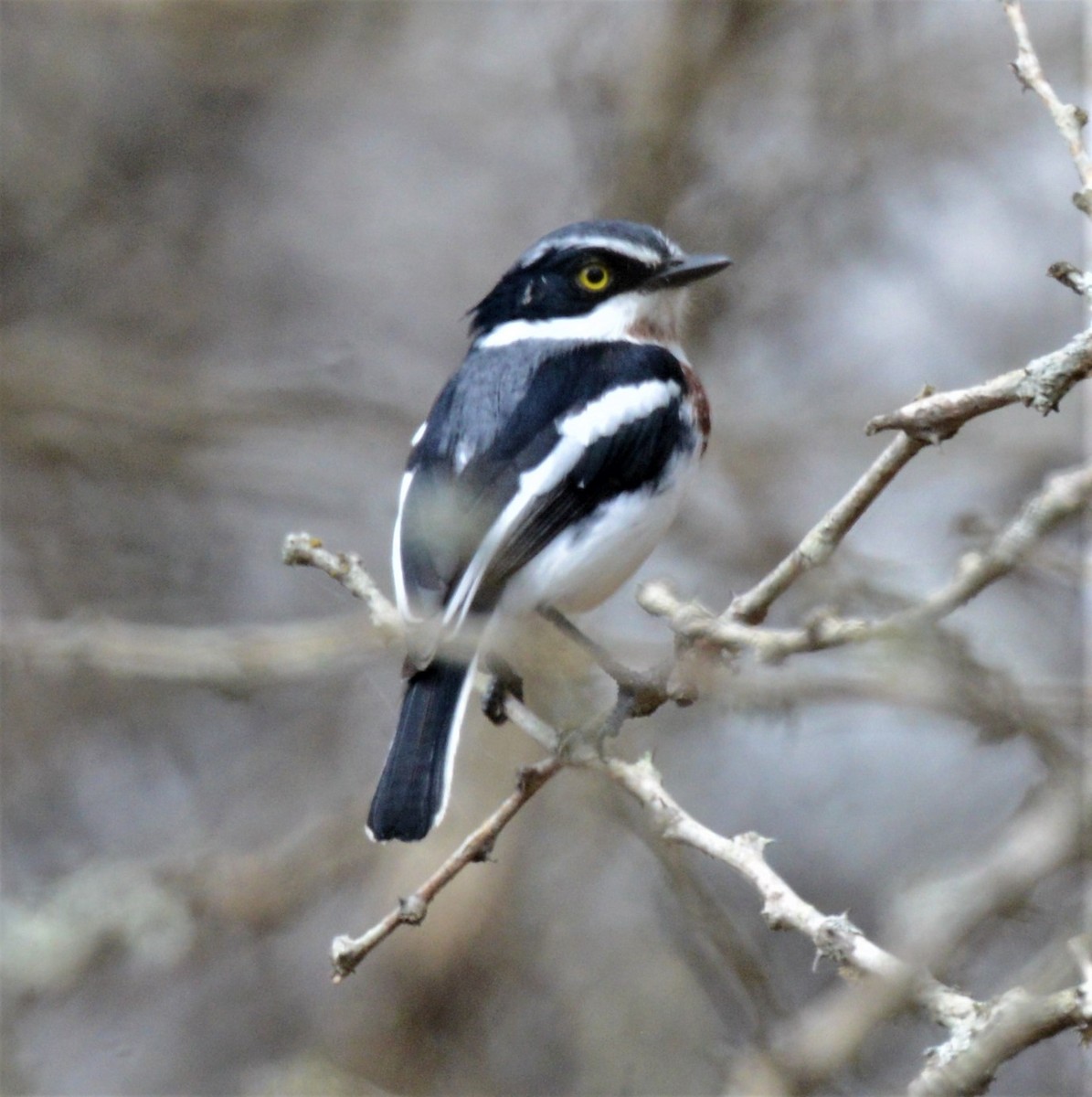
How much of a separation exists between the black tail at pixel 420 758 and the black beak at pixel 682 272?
140 cm

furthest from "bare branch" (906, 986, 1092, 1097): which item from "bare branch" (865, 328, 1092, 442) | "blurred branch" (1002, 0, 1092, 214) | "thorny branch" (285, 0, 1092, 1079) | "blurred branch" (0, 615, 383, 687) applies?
"blurred branch" (0, 615, 383, 687)

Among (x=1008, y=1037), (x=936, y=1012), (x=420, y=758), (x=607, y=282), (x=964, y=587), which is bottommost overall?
(x=1008, y=1037)

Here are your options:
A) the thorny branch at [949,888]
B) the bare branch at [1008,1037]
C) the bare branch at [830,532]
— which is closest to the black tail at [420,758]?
the thorny branch at [949,888]

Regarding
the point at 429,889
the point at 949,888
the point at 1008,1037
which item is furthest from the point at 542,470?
the point at 1008,1037

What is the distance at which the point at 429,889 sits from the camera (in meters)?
2.80

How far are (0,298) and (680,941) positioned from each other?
4.30m

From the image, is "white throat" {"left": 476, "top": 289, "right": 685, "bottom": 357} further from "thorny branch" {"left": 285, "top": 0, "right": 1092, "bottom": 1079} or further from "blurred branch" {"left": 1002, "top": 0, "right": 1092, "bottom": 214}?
"blurred branch" {"left": 1002, "top": 0, "right": 1092, "bottom": 214}

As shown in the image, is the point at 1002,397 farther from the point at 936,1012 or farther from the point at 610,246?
the point at 610,246

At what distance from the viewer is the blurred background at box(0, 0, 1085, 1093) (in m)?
5.07

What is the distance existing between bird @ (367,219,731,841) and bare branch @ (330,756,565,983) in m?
0.39

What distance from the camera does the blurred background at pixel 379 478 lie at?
16.6 feet

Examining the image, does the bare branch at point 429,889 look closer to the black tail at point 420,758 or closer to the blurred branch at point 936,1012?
the black tail at point 420,758

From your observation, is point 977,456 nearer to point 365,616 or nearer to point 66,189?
point 365,616

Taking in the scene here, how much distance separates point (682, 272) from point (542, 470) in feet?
2.89
